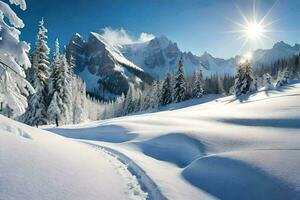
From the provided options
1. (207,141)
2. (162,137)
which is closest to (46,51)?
(162,137)

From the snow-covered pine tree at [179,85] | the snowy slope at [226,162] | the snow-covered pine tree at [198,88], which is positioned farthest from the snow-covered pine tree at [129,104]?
the snowy slope at [226,162]

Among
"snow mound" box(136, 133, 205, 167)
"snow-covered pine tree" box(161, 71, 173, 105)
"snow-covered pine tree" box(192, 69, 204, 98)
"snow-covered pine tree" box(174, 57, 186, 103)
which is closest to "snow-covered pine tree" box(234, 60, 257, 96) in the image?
"snow-covered pine tree" box(174, 57, 186, 103)

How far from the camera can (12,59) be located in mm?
9234

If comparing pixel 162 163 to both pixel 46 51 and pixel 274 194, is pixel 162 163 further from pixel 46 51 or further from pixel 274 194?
pixel 46 51

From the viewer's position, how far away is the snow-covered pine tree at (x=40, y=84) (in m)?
37.0

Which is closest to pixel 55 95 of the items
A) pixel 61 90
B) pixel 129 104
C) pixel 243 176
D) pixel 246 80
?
pixel 61 90

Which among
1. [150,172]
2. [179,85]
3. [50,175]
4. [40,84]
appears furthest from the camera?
[179,85]

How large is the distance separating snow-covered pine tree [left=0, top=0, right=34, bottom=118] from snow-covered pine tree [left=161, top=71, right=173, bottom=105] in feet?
188

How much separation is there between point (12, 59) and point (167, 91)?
5914cm

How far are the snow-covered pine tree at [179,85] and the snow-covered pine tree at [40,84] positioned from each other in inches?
1236

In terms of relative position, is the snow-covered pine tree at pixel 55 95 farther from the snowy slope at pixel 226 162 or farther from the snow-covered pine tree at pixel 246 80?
the snow-covered pine tree at pixel 246 80

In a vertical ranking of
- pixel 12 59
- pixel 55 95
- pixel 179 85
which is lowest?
pixel 12 59

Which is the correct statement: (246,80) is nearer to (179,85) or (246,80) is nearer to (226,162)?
(179,85)

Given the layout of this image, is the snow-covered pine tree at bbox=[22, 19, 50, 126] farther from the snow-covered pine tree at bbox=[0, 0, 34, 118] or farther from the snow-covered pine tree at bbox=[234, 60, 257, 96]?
the snow-covered pine tree at bbox=[234, 60, 257, 96]
